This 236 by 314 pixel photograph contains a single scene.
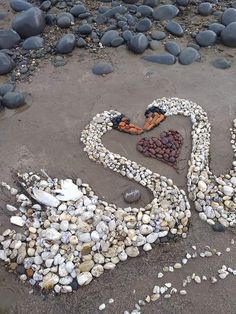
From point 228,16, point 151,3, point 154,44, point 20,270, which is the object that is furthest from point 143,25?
point 20,270

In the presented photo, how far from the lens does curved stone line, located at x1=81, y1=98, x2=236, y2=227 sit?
17.1 feet

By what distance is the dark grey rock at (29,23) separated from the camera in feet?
25.7

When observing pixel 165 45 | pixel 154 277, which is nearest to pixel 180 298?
pixel 154 277

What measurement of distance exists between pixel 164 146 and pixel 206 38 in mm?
2795

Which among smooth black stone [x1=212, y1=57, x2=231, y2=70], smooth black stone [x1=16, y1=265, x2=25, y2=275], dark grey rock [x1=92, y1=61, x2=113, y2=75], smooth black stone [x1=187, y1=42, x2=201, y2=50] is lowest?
smooth black stone [x1=16, y1=265, x2=25, y2=275]

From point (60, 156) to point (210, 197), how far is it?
80.8 inches

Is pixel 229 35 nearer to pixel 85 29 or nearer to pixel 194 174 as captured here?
pixel 85 29

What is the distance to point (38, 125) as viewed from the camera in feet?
20.9

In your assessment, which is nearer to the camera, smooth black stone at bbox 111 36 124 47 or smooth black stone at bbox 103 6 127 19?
smooth black stone at bbox 111 36 124 47

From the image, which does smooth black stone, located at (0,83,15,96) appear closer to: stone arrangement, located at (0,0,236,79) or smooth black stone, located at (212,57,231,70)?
stone arrangement, located at (0,0,236,79)

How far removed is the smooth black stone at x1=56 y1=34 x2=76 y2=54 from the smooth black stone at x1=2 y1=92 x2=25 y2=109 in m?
1.42

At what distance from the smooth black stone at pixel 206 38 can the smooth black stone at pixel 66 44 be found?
2238 millimetres

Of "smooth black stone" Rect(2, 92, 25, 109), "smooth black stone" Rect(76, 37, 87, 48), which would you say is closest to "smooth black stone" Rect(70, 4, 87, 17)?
"smooth black stone" Rect(76, 37, 87, 48)

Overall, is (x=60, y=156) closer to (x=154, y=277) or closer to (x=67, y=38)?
(x=154, y=277)
